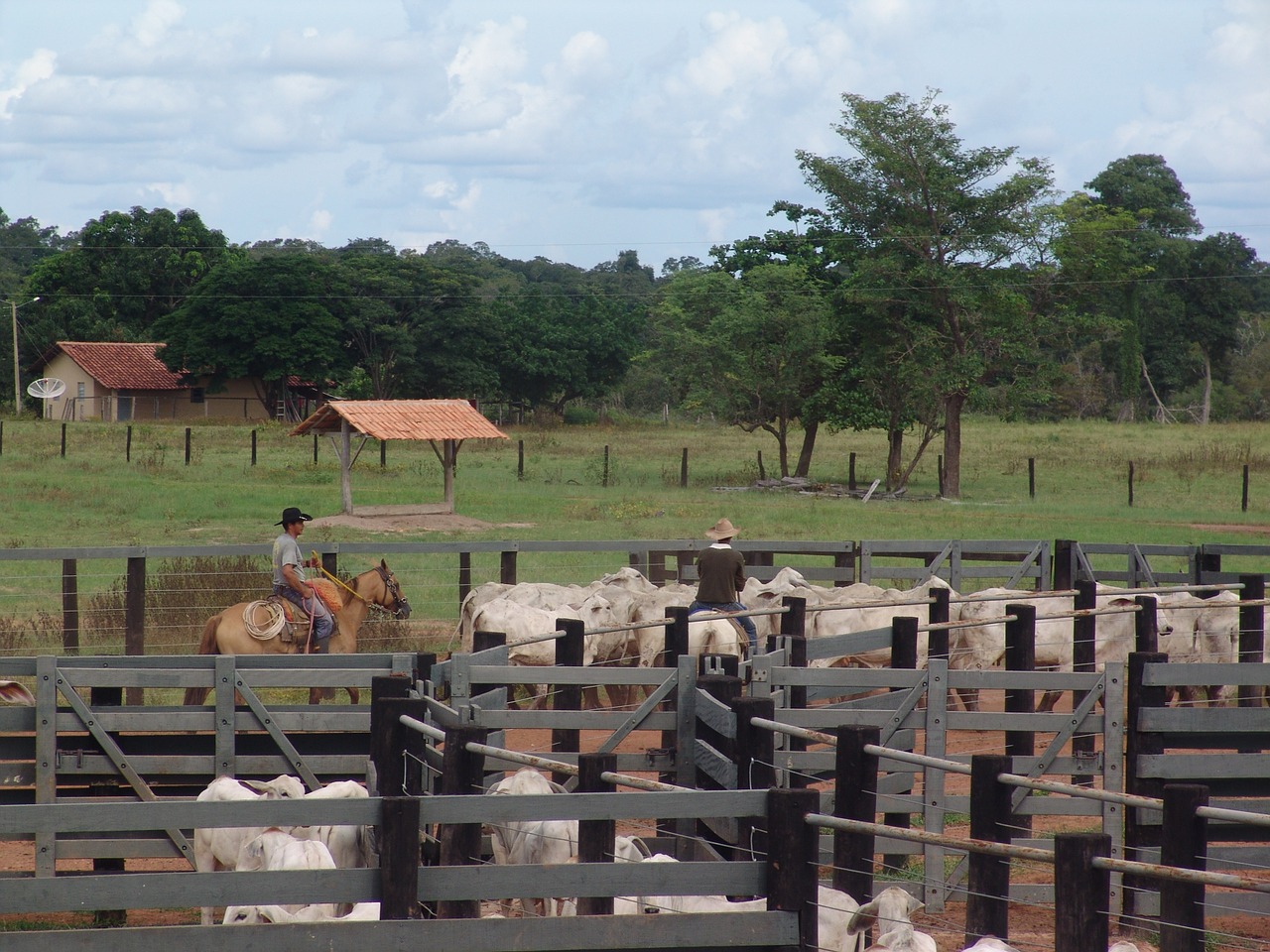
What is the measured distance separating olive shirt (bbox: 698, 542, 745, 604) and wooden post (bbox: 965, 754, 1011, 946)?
23.6ft

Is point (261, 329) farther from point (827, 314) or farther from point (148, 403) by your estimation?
point (827, 314)

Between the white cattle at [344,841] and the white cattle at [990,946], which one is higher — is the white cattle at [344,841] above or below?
below

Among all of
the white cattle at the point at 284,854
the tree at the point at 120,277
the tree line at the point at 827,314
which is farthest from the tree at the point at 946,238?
the tree at the point at 120,277

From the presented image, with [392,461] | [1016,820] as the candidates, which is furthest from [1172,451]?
[1016,820]

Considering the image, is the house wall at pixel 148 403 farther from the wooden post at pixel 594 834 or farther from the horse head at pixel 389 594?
the wooden post at pixel 594 834

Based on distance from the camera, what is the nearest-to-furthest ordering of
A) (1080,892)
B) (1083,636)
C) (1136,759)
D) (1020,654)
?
(1080,892), (1136,759), (1020,654), (1083,636)

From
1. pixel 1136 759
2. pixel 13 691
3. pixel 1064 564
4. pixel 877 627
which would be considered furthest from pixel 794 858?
pixel 1064 564

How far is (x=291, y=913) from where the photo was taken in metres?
6.18

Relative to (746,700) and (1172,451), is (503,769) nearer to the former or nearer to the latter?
(746,700)

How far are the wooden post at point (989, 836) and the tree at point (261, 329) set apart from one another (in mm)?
58806

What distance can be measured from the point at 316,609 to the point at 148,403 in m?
55.5

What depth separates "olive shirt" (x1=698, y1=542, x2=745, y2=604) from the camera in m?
12.8

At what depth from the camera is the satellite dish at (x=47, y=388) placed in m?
60.7

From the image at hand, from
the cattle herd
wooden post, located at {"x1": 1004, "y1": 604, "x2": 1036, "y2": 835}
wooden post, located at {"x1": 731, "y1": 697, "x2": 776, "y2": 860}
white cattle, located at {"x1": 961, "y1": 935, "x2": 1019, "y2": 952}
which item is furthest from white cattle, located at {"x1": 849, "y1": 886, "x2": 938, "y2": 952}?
the cattle herd
